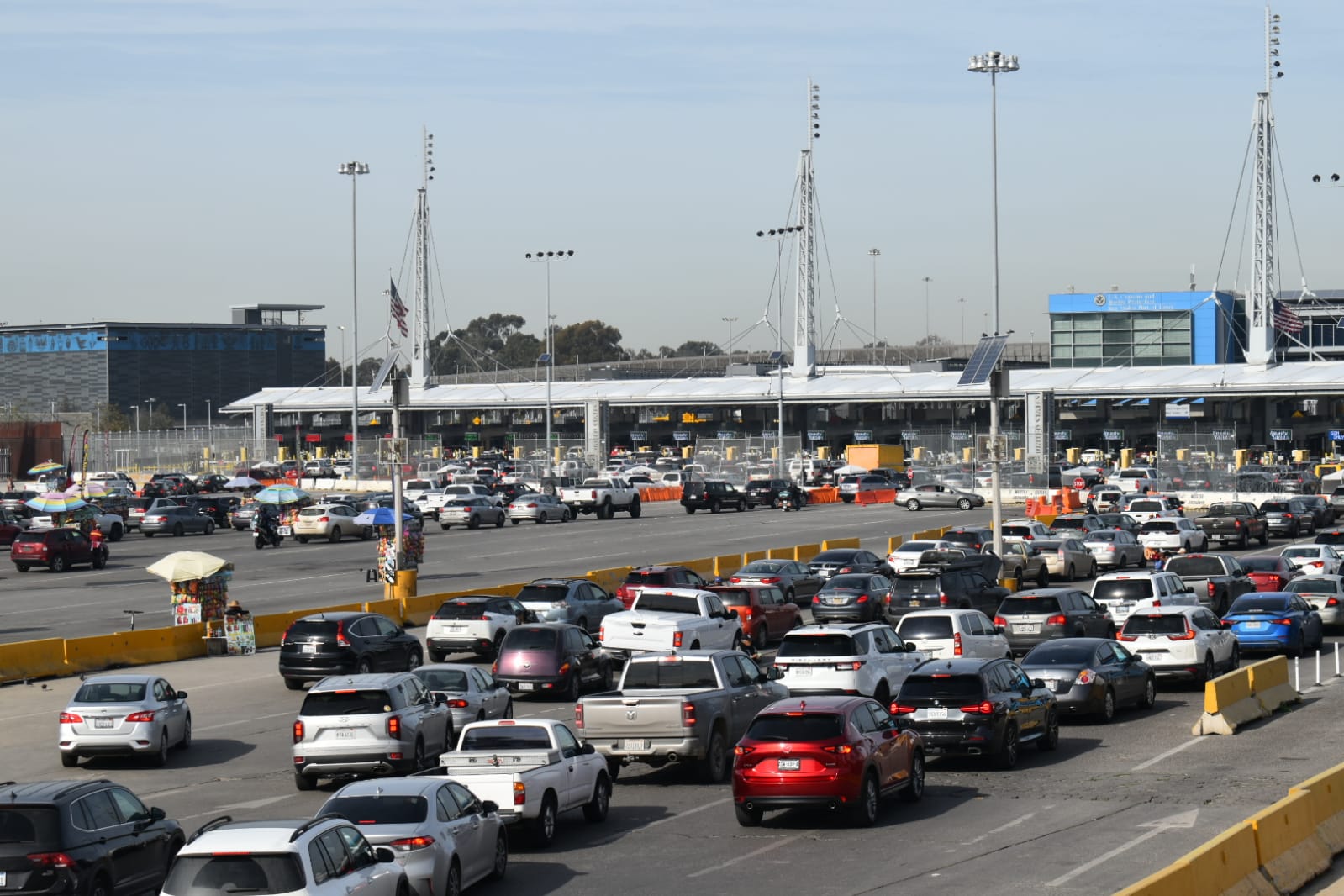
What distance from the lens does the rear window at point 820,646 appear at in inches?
973

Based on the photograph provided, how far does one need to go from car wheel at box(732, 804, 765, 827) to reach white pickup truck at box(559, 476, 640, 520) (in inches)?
2210

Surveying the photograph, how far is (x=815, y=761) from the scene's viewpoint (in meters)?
17.5

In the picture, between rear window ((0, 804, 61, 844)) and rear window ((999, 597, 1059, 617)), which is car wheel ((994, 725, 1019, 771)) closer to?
rear window ((999, 597, 1059, 617))

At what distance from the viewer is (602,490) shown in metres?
75.0

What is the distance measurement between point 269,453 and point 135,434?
8632 millimetres

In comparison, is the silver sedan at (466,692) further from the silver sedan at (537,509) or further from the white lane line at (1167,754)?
the silver sedan at (537,509)

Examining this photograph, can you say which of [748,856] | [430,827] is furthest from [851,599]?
[430,827]

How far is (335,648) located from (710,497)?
163ft

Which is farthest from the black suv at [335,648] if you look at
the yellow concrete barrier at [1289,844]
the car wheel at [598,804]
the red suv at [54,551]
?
the red suv at [54,551]

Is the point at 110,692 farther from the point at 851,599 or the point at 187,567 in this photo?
the point at 851,599

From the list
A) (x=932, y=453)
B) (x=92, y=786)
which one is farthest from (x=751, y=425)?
(x=92, y=786)

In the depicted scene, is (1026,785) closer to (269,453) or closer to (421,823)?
(421,823)

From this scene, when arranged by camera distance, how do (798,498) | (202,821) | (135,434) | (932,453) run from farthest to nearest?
(135,434) → (932,453) → (798,498) → (202,821)

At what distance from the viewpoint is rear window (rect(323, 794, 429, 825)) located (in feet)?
48.4
